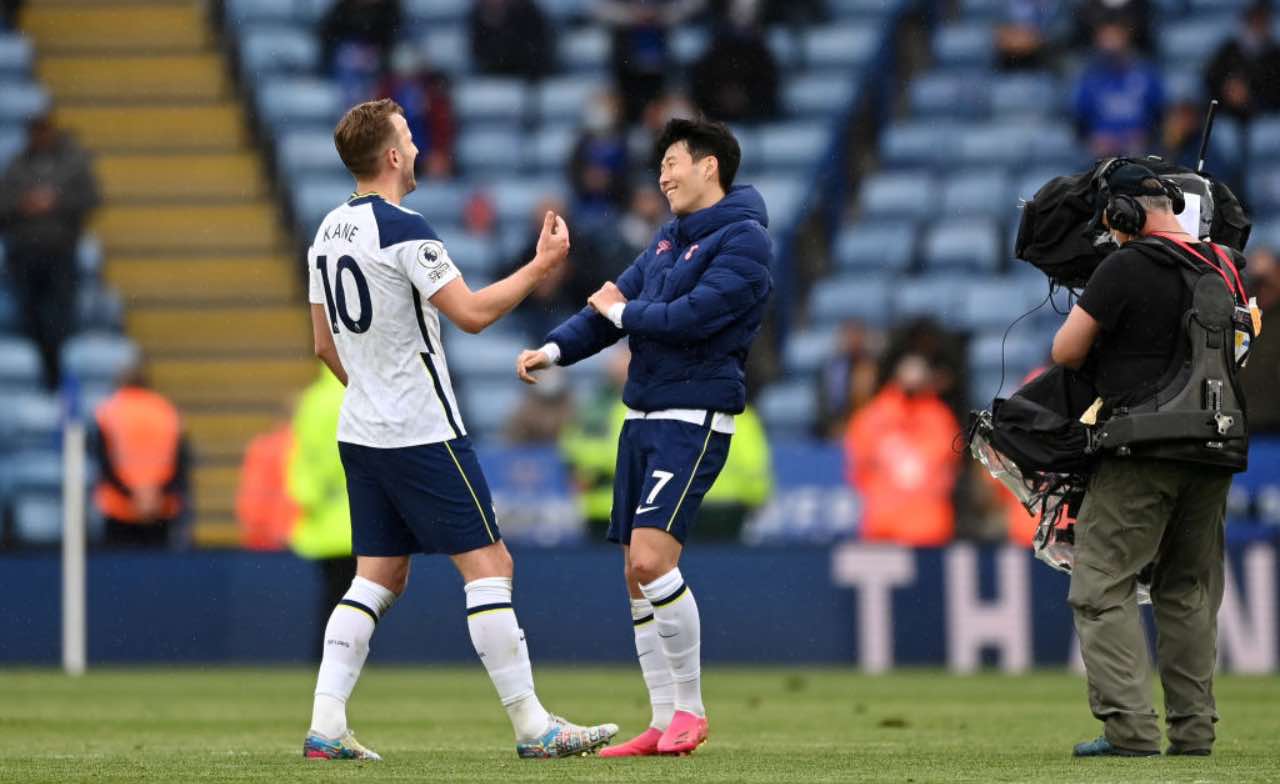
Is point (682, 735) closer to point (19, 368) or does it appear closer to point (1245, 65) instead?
point (19, 368)

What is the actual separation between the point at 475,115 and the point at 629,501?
13503 mm

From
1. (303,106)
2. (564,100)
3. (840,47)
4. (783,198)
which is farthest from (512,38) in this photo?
(783,198)

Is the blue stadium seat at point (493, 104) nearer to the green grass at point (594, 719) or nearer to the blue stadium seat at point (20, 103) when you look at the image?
the blue stadium seat at point (20, 103)

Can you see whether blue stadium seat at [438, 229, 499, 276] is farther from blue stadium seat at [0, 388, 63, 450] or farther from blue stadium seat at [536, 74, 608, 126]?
blue stadium seat at [0, 388, 63, 450]

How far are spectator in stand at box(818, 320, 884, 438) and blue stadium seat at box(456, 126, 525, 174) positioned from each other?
15.8 feet

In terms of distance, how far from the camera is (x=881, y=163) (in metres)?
20.7

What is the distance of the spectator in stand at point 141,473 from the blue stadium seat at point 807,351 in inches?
189

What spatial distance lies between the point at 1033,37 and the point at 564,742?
13.7 meters

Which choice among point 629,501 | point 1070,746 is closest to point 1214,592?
point 1070,746

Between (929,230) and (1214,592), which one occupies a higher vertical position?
(929,230)

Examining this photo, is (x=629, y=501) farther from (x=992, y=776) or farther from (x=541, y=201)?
(x=541, y=201)

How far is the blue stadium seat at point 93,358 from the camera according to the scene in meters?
19.5

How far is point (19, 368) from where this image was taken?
19.3 m

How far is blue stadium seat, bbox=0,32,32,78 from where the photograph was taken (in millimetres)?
22078
